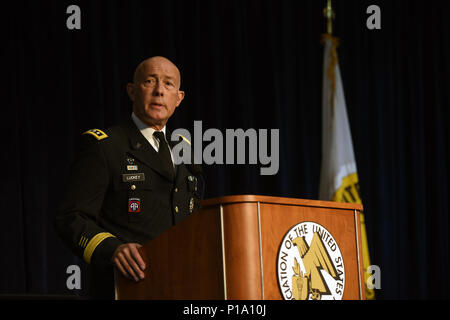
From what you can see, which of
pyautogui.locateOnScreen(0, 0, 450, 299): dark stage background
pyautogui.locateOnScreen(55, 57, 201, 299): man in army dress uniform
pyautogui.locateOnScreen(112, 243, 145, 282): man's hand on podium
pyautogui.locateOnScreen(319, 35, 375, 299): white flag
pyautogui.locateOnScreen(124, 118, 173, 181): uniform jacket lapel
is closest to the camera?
pyautogui.locateOnScreen(112, 243, 145, 282): man's hand on podium

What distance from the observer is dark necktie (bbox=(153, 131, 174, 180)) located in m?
1.89

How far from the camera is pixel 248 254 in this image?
51.4 inches

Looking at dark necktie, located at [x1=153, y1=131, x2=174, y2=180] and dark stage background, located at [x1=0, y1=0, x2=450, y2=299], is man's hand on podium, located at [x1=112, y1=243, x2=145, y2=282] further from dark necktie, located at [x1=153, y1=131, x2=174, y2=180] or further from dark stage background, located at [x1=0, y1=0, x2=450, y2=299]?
dark stage background, located at [x1=0, y1=0, x2=450, y2=299]

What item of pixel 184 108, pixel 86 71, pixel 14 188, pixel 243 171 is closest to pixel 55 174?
pixel 14 188

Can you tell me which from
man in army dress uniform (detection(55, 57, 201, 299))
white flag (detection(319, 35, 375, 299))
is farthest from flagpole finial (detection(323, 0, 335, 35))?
man in army dress uniform (detection(55, 57, 201, 299))

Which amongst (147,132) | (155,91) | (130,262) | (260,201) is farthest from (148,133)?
(260,201)

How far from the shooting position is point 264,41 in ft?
13.7

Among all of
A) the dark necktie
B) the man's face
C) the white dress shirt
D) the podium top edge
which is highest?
the man's face

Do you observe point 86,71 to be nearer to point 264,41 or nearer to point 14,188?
point 14,188

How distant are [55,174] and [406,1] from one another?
304 centimetres

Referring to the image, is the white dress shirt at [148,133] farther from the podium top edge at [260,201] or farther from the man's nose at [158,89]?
the podium top edge at [260,201]

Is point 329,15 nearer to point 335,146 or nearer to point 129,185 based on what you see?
point 335,146

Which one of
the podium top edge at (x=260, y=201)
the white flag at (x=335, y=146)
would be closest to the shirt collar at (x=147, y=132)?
the podium top edge at (x=260, y=201)

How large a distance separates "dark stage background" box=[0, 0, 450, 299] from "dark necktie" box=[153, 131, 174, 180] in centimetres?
156
